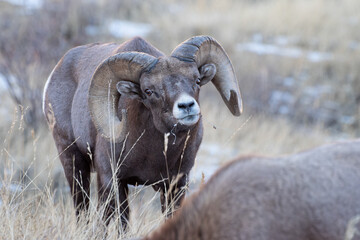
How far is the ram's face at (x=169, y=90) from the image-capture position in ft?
15.2

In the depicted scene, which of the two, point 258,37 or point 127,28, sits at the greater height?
point 127,28

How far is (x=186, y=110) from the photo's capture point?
4551mm

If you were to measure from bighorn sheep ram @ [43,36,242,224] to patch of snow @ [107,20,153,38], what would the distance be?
10.5 metres

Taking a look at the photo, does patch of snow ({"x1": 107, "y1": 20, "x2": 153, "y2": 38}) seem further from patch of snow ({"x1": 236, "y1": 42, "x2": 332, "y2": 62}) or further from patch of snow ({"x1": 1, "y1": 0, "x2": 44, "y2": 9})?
patch of snow ({"x1": 236, "y1": 42, "x2": 332, "y2": 62})

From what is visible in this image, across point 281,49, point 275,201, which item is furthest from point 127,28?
point 275,201

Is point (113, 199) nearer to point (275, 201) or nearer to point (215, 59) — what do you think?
point (215, 59)

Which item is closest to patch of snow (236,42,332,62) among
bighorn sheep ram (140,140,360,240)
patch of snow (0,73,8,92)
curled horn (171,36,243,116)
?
patch of snow (0,73,8,92)

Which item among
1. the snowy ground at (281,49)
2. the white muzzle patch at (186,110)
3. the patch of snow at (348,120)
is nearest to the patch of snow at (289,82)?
the snowy ground at (281,49)

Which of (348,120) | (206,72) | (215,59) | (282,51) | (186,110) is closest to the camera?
(186,110)

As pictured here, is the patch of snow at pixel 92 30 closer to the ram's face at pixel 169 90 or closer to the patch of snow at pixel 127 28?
the patch of snow at pixel 127 28

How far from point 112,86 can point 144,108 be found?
369 millimetres

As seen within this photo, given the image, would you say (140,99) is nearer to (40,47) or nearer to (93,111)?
(93,111)

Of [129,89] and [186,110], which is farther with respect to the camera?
[129,89]

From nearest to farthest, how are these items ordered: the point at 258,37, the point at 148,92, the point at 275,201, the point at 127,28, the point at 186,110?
the point at 275,201
the point at 186,110
the point at 148,92
the point at 127,28
the point at 258,37
